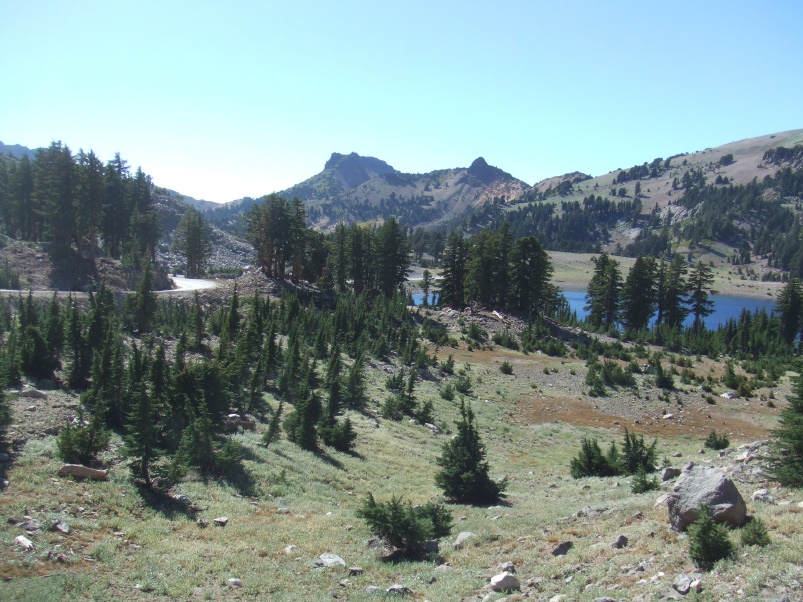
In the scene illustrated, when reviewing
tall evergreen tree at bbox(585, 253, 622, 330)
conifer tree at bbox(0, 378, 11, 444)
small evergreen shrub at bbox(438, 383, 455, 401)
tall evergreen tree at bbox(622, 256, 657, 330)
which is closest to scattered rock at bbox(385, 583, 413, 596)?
conifer tree at bbox(0, 378, 11, 444)

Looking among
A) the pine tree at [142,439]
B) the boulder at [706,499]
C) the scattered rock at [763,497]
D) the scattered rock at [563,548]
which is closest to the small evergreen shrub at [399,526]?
the scattered rock at [563,548]

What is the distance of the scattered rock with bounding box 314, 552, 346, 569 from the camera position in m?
10.0

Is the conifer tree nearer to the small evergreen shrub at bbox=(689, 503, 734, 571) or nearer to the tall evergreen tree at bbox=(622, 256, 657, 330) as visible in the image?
the small evergreen shrub at bbox=(689, 503, 734, 571)

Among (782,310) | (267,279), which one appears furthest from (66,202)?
(782,310)

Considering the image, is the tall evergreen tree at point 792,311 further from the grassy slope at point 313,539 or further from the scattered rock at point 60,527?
the scattered rock at point 60,527

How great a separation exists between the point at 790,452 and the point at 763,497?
1512 millimetres

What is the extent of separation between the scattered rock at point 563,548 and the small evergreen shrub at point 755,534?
3.02 m

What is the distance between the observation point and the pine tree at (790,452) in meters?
10.2

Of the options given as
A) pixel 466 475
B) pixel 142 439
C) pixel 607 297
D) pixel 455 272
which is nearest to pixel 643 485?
pixel 466 475

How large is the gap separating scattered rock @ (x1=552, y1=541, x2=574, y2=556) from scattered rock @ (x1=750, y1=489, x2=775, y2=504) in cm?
363

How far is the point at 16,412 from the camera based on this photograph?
1403 centimetres

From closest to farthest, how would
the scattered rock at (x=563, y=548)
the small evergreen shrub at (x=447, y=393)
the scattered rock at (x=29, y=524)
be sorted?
1. the scattered rock at (x=29, y=524)
2. the scattered rock at (x=563, y=548)
3. the small evergreen shrub at (x=447, y=393)

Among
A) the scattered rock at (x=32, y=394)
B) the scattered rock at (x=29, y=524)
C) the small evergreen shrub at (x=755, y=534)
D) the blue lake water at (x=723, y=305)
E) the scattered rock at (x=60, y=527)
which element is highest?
the small evergreen shrub at (x=755, y=534)

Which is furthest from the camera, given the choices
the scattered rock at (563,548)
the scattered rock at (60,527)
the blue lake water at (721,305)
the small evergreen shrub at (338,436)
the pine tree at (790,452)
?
the blue lake water at (721,305)
